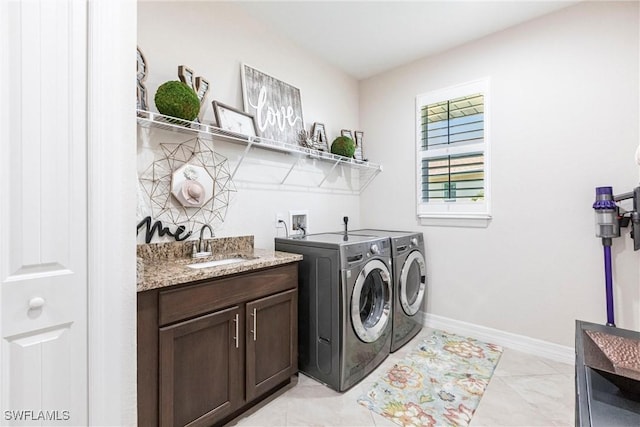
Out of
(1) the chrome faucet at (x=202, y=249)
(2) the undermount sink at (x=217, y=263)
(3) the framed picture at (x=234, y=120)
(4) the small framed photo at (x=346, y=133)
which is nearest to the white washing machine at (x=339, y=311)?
(2) the undermount sink at (x=217, y=263)

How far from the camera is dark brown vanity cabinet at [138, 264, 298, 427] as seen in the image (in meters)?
1.22

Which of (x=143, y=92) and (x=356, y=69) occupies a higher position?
(x=356, y=69)

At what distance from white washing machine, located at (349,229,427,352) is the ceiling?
1.76 m

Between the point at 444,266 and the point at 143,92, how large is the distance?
2.77 m

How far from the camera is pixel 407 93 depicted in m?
3.02

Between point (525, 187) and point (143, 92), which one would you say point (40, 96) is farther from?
point (525, 187)

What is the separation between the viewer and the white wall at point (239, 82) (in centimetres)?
178

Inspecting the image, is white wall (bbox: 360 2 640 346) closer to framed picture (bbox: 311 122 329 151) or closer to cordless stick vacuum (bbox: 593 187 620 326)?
cordless stick vacuum (bbox: 593 187 620 326)

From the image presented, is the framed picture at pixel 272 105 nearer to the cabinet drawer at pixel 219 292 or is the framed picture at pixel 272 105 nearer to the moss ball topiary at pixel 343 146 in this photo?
the moss ball topiary at pixel 343 146

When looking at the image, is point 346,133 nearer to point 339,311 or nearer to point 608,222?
point 339,311

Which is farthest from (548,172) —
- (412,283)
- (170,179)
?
(170,179)

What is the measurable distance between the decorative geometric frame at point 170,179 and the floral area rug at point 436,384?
157 centimetres

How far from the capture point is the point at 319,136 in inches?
110

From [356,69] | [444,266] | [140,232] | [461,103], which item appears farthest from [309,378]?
[356,69]
